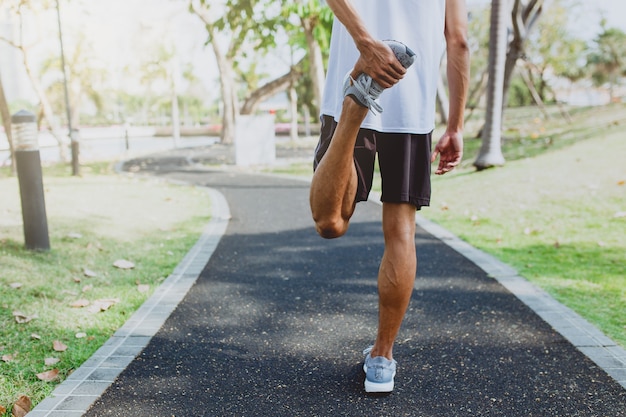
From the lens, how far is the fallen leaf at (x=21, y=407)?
215 cm

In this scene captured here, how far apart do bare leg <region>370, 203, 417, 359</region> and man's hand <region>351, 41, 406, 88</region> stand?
1.87 ft

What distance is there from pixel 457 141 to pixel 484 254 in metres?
2.64

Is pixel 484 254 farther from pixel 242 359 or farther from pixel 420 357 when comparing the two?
pixel 242 359

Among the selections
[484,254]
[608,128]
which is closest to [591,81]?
[608,128]

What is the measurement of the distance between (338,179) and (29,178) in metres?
3.37

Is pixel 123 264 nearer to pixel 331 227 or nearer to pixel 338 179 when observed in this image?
pixel 331 227

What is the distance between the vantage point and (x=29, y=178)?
4.43m

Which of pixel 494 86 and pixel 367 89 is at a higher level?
pixel 494 86

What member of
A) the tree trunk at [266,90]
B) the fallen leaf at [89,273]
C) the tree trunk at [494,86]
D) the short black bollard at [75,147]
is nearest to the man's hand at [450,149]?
the fallen leaf at [89,273]

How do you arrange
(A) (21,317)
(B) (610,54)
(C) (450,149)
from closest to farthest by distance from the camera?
(C) (450,149), (A) (21,317), (B) (610,54)

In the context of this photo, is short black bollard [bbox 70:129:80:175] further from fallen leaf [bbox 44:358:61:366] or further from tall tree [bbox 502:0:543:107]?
fallen leaf [bbox 44:358:61:366]

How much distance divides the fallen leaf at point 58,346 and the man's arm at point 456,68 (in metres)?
2.04

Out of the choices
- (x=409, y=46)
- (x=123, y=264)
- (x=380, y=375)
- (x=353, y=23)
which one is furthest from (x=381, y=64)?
(x=123, y=264)

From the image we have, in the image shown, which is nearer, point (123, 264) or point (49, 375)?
point (49, 375)
